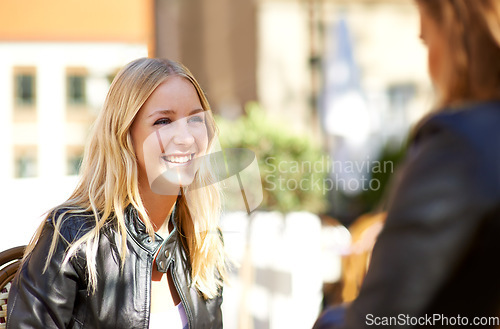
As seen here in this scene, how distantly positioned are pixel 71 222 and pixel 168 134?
369 millimetres

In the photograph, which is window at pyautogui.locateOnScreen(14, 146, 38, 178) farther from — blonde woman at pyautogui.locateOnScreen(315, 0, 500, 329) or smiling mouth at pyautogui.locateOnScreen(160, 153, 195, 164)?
blonde woman at pyautogui.locateOnScreen(315, 0, 500, 329)

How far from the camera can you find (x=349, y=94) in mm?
8250

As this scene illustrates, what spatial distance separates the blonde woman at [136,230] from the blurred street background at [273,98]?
812 mm

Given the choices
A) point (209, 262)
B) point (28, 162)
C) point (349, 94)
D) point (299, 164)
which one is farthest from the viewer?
point (28, 162)

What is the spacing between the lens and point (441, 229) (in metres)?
0.75

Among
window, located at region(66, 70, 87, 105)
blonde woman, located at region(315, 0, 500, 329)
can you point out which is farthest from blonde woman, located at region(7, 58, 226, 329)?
window, located at region(66, 70, 87, 105)

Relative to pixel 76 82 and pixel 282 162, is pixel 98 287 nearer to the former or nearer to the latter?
pixel 282 162

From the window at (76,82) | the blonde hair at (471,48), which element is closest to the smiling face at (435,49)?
the blonde hair at (471,48)

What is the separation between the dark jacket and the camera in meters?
0.75

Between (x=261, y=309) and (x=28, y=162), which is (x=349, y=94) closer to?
(x=261, y=309)

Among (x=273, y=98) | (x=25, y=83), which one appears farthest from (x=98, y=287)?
(x=25, y=83)

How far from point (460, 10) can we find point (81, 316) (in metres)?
1.25

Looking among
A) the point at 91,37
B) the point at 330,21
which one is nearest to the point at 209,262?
the point at 330,21

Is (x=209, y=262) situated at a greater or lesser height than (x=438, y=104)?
lesser
